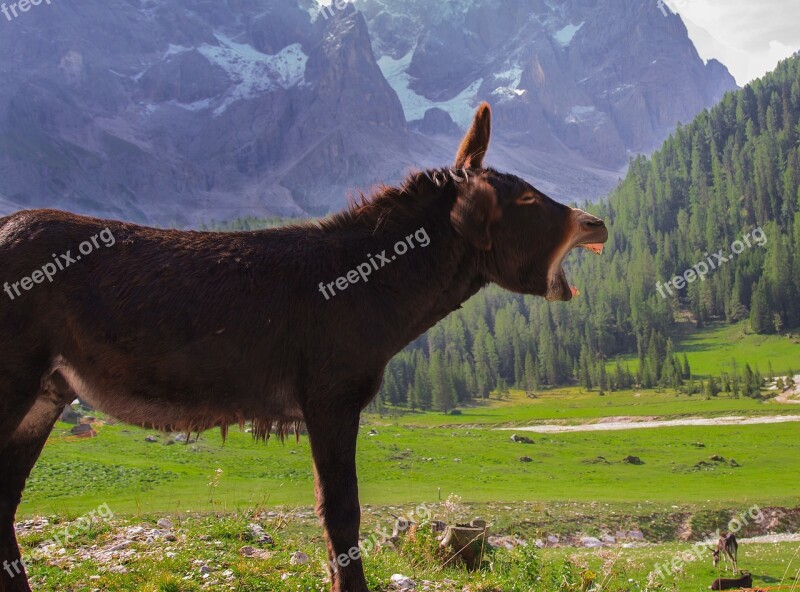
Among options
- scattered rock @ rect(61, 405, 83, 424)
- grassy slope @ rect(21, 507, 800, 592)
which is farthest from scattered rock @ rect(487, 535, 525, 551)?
scattered rock @ rect(61, 405, 83, 424)

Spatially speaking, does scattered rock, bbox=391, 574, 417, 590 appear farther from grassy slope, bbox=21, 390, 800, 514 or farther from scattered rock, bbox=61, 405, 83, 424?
scattered rock, bbox=61, 405, 83, 424

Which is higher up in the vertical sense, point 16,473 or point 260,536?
point 16,473

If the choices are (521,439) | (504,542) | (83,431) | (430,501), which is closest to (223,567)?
(504,542)

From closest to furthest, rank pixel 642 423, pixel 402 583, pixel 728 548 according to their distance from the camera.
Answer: pixel 402 583, pixel 728 548, pixel 642 423

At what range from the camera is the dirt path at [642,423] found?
8969cm

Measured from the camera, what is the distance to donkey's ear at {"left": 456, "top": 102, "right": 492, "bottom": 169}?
6.02m

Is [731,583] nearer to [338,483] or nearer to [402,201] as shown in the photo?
[402,201]

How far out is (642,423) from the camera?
324 ft

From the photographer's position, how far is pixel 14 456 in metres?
5.84
